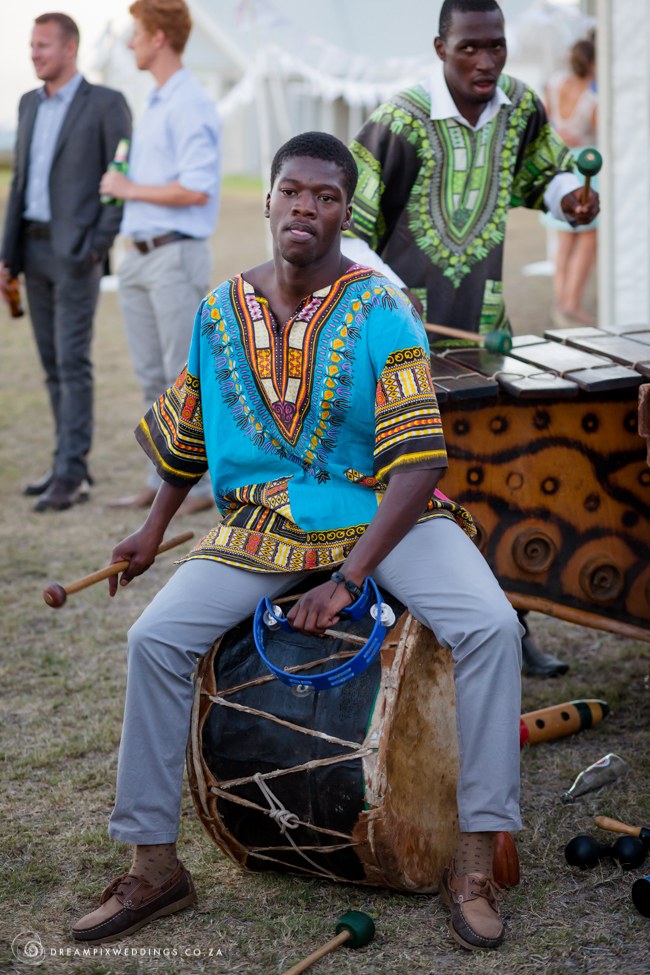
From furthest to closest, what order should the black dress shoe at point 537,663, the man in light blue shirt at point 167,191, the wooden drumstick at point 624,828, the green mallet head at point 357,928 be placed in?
the man in light blue shirt at point 167,191 < the black dress shoe at point 537,663 < the wooden drumstick at point 624,828 < the green mallet head at point 357,928

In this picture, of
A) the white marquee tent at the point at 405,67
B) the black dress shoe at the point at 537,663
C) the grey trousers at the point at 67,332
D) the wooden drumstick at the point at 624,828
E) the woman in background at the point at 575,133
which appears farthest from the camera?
the woman in background at the point at 575,133

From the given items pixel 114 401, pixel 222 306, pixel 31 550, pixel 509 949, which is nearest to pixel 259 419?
pixel 222 306

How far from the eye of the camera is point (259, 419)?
288 centimetres

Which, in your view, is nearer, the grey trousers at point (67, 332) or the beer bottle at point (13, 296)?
the grey trousers at point (67, 332)

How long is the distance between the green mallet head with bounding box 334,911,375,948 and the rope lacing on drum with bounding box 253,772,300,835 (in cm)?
23

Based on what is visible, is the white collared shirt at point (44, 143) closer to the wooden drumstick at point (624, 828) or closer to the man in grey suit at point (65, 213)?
the man in grey suit at point (65, 213)

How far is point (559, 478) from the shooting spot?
135 inches

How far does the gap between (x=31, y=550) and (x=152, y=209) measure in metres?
1.68

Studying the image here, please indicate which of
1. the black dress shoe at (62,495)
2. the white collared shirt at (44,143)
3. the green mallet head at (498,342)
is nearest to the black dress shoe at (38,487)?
the black dress shoe at (62,495)

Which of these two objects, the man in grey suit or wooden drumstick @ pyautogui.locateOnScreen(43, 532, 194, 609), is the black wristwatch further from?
the man in grey suit

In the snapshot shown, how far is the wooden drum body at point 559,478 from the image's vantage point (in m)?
3.34

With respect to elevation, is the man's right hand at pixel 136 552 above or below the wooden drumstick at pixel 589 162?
below

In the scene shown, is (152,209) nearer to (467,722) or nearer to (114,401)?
(114,401)

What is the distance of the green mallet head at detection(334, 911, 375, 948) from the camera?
2.59m
